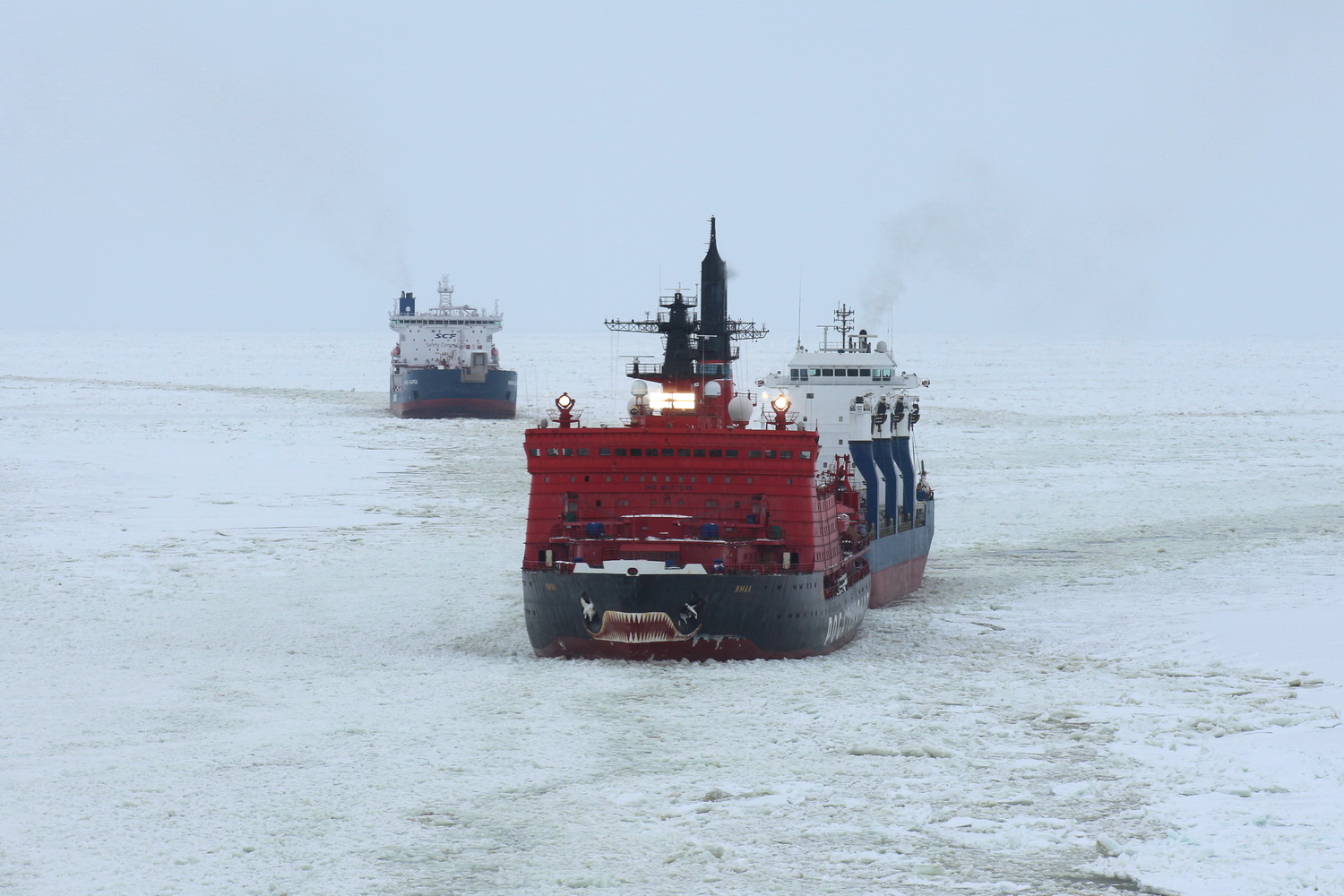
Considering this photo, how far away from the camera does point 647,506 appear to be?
94.9 feet

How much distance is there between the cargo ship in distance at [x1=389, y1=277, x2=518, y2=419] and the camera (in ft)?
308

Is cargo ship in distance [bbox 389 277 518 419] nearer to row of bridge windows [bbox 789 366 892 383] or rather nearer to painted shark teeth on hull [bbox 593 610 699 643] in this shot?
row of bridge windows [bbox 789 366 892 383]

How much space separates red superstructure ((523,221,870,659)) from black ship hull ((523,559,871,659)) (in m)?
0.02

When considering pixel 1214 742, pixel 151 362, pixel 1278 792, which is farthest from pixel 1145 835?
pixel 151 362

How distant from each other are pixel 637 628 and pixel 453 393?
2711 inches

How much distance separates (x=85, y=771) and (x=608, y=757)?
7.10 m

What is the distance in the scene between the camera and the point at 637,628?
2725 centimetres

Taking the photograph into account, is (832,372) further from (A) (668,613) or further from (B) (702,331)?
(A) (668,613)

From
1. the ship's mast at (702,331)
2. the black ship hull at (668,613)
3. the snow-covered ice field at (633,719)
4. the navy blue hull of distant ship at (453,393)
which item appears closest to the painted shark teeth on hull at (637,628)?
the black ship hull at (668,613)

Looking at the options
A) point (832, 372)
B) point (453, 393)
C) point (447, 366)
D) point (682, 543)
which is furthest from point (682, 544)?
point (447, 366)

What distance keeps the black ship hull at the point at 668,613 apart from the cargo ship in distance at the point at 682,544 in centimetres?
2

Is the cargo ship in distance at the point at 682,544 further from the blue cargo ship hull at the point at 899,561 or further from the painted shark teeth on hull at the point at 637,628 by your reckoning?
the blue cargo ship hull at the point at 899,561

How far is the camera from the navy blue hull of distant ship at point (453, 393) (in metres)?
93.9

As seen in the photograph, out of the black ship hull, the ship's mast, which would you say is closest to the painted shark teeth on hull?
the black ship hull
